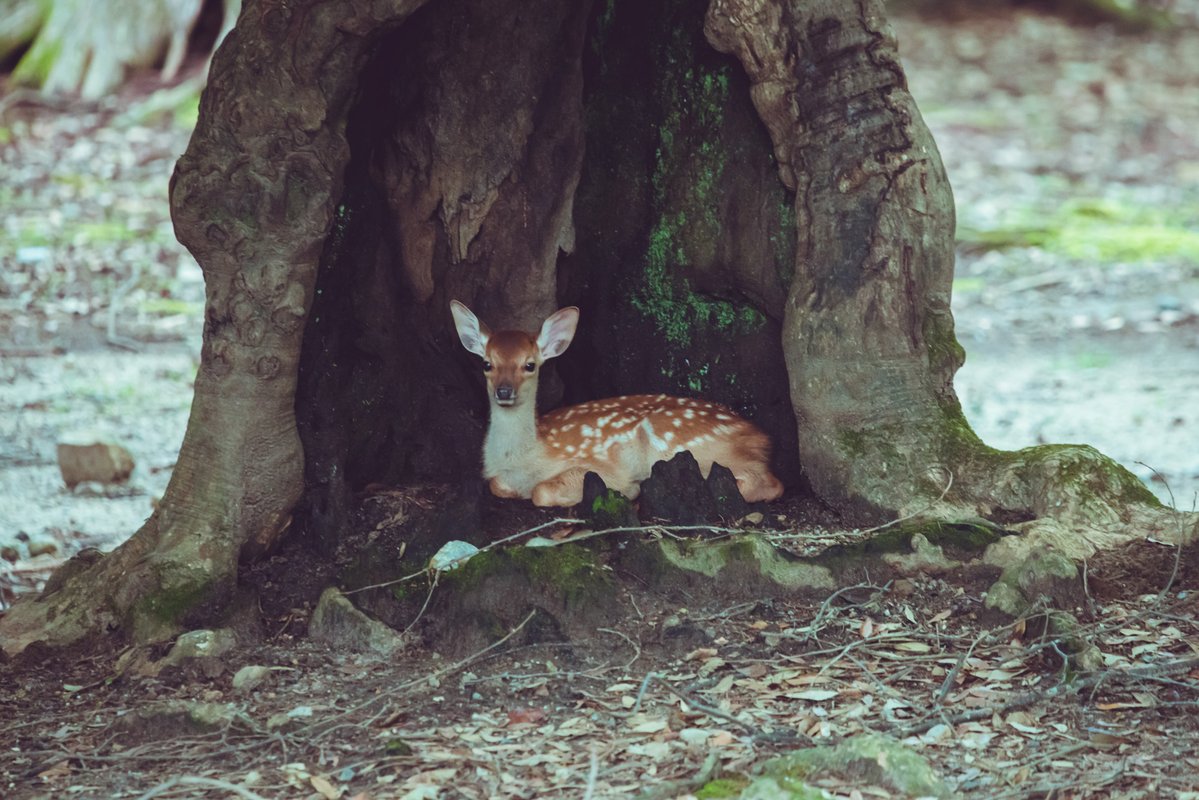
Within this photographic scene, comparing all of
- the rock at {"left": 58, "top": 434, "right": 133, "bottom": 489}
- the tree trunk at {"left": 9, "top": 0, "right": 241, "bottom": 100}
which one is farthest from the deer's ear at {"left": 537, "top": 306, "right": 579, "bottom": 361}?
the tree trunk at {"left": 9, "top": 0, "right": 241, "bottom": 100}

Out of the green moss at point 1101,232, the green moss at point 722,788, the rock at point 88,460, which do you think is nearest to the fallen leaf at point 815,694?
the green moss at point 722,788

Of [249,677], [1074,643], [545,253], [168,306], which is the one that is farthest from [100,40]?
[1074,643]

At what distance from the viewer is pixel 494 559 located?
15.7 ft

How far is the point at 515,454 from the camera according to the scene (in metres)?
5.83

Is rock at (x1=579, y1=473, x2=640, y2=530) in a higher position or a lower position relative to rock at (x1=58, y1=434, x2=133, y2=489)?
higher

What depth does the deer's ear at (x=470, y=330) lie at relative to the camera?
18.2 feet

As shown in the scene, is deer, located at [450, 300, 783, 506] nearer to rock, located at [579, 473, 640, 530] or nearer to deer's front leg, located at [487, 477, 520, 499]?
deer's front leg, located at [487, 477, 520, 499]

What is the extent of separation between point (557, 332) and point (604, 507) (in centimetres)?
93

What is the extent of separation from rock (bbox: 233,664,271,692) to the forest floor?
0.03 m

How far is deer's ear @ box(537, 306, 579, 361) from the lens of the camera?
562cm

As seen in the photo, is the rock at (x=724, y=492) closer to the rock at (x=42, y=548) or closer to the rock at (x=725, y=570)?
the rock at (x=725, y=570)

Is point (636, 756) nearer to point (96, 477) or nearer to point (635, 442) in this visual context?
point (635, 442)

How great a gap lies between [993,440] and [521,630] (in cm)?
481

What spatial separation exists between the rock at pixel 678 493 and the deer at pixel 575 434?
0.82 feet
